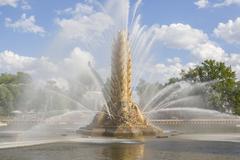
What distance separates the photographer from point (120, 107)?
3847 centimetres

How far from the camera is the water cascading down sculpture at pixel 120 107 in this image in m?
37.3

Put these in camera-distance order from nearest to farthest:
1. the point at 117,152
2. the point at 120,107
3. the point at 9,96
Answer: the point at 117,152 → the point at 120,107 → the point at 9,96

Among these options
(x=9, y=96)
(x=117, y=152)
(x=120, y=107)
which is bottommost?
(x=117, y=152)

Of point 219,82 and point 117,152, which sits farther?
point 219,82

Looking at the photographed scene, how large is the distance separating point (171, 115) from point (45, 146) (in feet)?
217

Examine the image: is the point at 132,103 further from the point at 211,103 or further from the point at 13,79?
the point at 13,79

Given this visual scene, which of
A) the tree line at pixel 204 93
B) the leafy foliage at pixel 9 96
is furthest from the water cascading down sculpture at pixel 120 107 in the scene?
the leafy foliage at pixel 9 96

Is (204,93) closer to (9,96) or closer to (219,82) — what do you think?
(219,82)

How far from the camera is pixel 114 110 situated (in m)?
38.7

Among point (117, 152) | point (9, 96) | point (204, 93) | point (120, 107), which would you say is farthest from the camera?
point (9, 96)

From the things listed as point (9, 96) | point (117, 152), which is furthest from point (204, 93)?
point (117, 152)

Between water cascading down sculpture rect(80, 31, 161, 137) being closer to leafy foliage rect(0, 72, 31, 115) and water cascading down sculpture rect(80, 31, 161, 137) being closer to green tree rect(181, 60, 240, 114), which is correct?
green tree rect(181, 60, 240, 114)

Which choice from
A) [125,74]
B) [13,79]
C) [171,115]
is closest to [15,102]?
[13,79]

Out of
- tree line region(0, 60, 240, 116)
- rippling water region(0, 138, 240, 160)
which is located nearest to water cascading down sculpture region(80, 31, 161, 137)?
rippling water region(0, 138, 240, 160)
